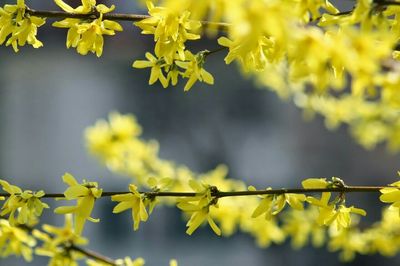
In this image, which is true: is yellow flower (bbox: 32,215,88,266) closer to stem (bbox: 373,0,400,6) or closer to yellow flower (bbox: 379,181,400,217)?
yellow flower (bbox: 379,181,400,217)

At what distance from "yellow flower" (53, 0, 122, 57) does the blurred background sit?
5658mm

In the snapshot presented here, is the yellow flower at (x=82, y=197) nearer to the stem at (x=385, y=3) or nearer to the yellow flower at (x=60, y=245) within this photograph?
the yellow flower at (x=60, y=245)

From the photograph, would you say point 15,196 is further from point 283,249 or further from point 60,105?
point 60,105

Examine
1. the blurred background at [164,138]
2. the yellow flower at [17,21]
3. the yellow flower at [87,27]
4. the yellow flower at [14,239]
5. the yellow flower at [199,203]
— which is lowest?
the yellow flower at [14,239]

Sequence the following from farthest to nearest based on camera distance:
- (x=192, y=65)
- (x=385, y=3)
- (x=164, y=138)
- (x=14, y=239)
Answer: (x=164, y=138) < (x=14, y=239) < (x=192, y=65) < (x=385, y=3)

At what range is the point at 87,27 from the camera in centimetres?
124

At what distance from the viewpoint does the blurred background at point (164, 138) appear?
713 cm

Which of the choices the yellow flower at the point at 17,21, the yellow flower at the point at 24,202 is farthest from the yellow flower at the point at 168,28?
the yellow flower at the point at 24,202

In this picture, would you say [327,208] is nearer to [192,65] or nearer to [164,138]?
[192,65]

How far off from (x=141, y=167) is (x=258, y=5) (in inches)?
83.4

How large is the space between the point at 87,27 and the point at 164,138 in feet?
20.2

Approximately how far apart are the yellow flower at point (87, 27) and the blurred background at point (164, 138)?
566 centimetres

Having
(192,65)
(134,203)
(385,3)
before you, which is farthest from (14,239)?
(385,3)

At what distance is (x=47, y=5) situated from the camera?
731 cm
